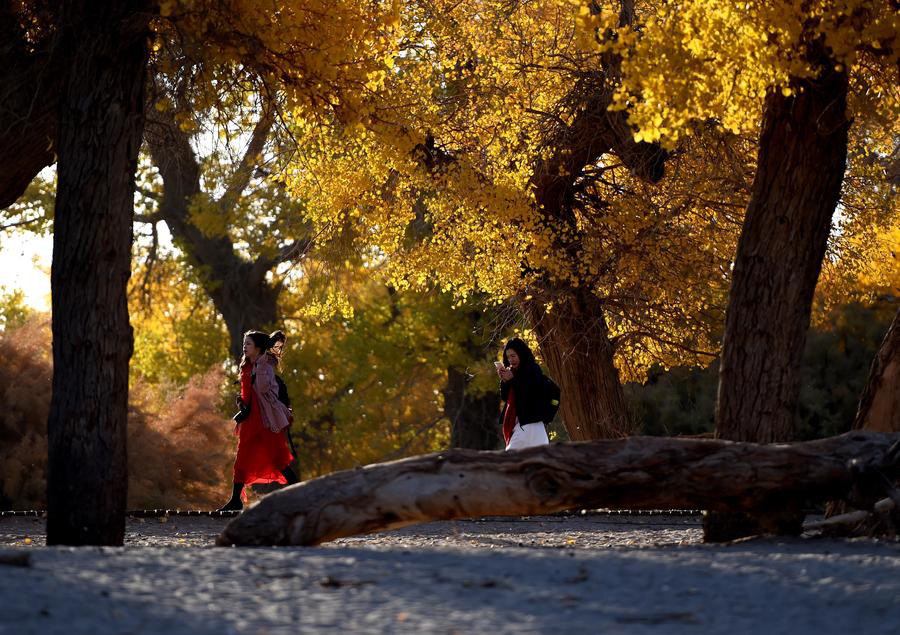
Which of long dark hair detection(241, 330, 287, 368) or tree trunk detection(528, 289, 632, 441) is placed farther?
tree trunk detection(528, 289, 632, 441)

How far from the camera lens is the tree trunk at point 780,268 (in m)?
10.2

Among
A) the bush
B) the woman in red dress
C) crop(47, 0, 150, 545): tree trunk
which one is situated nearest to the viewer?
crop(47, 0, 150, 545): tree trunk

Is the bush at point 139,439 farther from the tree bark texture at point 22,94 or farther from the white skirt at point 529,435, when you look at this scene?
the tree bark texture at point 22,94

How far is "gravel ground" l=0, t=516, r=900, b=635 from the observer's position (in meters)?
5.27

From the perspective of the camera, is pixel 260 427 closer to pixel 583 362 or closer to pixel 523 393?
pixel 523 393

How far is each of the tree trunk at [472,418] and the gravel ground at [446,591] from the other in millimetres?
21534

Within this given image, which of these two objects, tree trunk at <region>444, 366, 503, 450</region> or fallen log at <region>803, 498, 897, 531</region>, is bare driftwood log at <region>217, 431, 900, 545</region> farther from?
tree trunk at <region>444, 366, 503, 450</region>

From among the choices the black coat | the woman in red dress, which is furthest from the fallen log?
the woman in red dress

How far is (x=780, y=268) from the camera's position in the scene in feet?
33.6

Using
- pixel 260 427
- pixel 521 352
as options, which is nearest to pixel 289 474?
pixel 260 427

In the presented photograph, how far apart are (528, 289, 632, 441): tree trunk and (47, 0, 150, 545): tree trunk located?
822 cm

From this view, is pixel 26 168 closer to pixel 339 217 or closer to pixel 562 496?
pixel 562 496

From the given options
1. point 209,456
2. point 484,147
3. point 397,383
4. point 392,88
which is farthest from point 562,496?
point 397,383

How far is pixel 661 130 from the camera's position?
9.77 m
